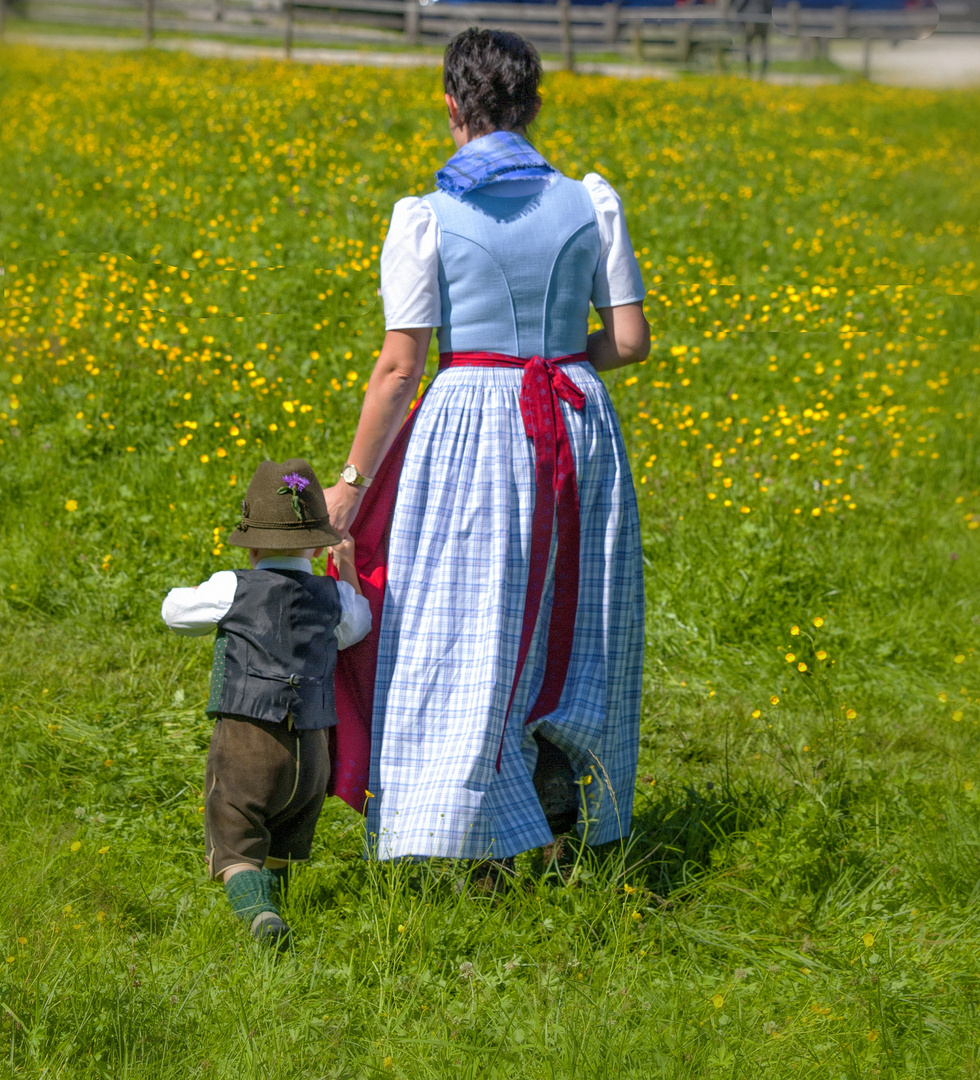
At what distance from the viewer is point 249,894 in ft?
8.88

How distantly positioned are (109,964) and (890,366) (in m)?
5.79

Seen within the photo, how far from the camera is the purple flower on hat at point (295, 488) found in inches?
108

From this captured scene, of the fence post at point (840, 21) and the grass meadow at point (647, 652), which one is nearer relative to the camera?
the grass meadow at point (647, 652)

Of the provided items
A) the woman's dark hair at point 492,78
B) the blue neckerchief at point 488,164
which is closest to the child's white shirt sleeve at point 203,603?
the blue neckerchief at point 488,164

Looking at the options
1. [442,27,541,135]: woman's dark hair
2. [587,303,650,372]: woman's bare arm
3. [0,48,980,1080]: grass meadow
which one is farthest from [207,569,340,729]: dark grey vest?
[442,27,541,135]: woman's dark hair

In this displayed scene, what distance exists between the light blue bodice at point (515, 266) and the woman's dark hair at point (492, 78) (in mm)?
194

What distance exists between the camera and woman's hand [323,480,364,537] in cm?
283

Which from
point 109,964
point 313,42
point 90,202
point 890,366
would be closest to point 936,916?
point 109,964

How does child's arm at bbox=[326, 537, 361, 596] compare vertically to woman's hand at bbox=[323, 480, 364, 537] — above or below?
below

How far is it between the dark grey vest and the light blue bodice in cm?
74

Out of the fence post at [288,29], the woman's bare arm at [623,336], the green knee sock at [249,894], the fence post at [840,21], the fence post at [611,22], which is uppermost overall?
the fence post at [840,21]

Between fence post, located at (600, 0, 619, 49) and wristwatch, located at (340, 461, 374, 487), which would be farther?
fence post, located at (600, 0, 619, 49)

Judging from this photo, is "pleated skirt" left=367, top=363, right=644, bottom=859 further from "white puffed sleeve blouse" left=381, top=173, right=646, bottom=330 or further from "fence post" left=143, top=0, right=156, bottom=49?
"fence post" left=143, top=0, right=156, bottom=49

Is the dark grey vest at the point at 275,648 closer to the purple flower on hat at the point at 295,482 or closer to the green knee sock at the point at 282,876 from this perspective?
the purple flower on hat at the point at 295,482
